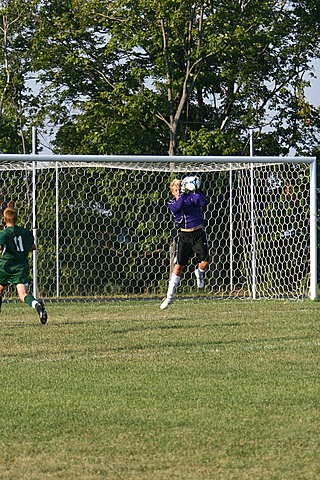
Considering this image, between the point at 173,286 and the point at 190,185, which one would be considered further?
the point at 173,286

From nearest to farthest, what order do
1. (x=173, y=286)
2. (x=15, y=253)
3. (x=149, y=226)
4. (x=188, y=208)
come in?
(x=15, y=253) < (x=173, y=286) < (x=188, y=208) < (x=149, y=226)

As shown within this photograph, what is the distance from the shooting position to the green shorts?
12.8 meters

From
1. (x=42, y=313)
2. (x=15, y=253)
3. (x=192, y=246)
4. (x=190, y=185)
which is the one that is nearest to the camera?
(x=42, y=313)

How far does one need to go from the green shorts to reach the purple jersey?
3.12 meters

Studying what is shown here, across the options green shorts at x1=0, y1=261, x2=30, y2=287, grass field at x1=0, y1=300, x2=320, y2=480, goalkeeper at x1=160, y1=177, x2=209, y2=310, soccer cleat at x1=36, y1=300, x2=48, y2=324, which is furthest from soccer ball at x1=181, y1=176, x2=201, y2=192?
soccer cleat at x1=36, y1=300, x2=48, y2=324

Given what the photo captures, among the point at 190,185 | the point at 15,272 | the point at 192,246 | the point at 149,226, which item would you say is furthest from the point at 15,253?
the point at 149,226

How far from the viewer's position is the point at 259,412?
23.9 ft

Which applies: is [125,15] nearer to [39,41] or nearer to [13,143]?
[39,41]

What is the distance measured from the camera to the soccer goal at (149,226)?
741 inches

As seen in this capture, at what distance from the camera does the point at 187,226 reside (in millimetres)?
15445

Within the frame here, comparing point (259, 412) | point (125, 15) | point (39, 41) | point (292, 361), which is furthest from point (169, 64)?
point (259, 412)

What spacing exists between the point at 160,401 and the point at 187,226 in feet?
25.8

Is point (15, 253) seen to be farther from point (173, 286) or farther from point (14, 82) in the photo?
point (14, 82)

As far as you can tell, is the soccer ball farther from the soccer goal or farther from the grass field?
the soccer goal
